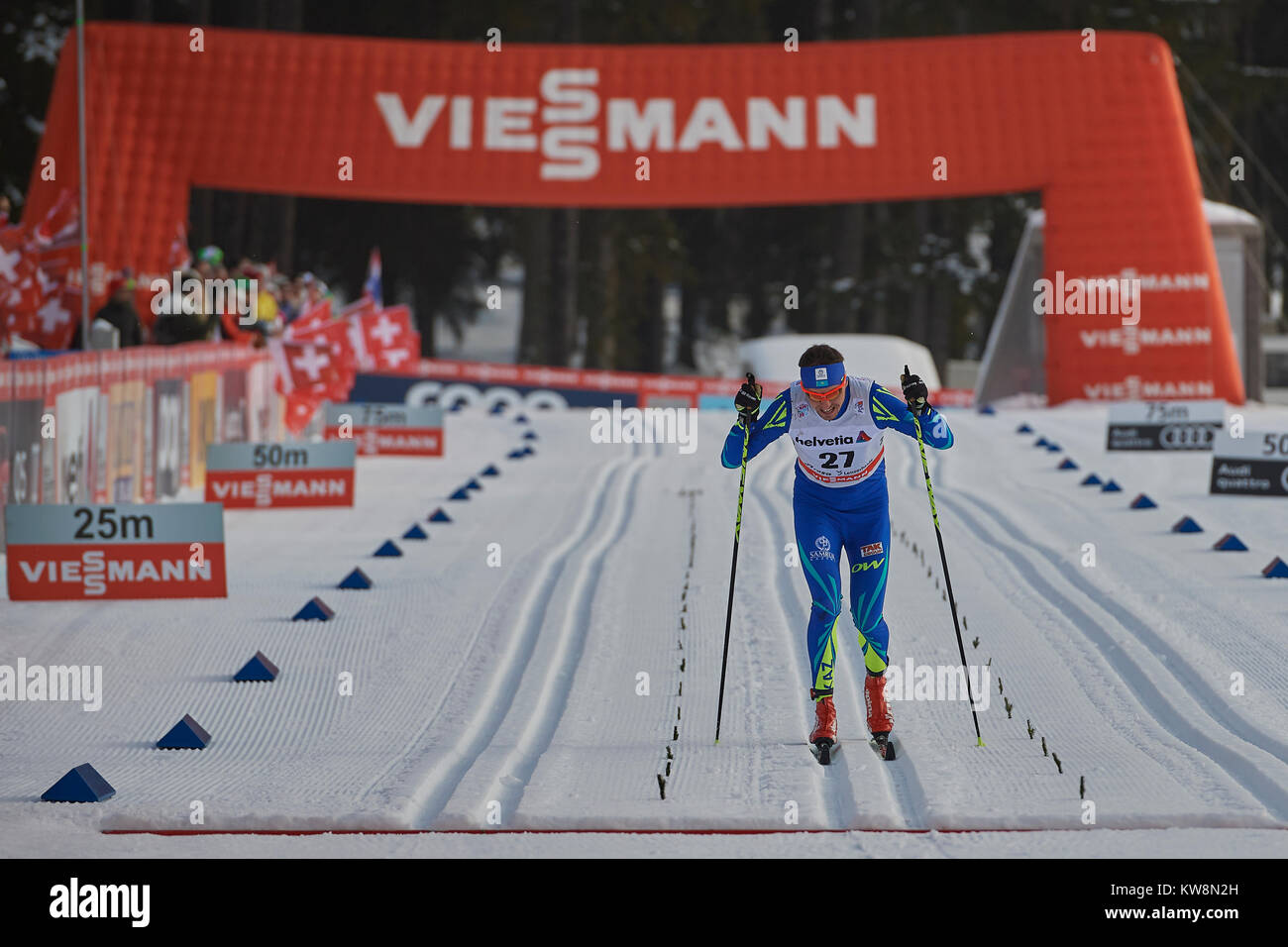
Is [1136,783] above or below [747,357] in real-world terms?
below

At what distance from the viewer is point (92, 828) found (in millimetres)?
5652

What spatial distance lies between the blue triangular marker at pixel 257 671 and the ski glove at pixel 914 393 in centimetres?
326

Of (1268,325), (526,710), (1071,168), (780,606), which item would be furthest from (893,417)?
(1268,325)

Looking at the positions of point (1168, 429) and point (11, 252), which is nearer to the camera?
point (11, 252)

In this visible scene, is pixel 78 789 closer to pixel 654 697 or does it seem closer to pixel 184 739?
pixel 184 739

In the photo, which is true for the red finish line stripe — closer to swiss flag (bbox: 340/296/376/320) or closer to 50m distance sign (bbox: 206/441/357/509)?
50m distance sign (bbox: 206/441/357/509)

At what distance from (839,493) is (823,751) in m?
0.98

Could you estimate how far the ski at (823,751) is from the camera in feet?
21.2

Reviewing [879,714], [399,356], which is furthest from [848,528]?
[399,356]

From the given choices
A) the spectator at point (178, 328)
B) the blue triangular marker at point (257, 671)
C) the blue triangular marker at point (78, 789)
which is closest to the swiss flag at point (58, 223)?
the spectator at point (178, 328)

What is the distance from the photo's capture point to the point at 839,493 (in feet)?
22.0

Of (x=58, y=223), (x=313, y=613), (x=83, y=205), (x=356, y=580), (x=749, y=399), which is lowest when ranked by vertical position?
(x=313, y=613)

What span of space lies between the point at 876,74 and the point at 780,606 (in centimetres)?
1393
